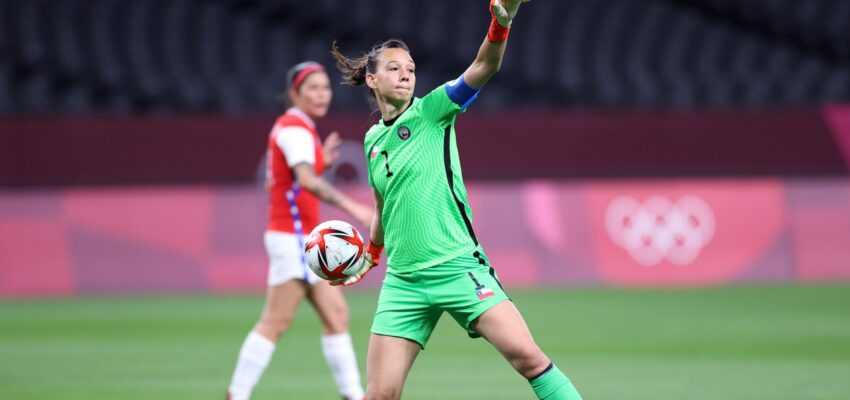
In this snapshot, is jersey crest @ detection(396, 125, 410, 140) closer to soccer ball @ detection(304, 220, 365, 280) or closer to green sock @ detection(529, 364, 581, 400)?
soccer ball @ detection(304, 220, 365, 280)

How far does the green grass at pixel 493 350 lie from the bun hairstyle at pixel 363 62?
2.98 meters

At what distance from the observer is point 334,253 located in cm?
593

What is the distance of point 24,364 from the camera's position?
1005 centimetres

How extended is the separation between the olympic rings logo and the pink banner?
0.01 metres

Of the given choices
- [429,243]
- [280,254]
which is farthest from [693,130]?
[429,243]

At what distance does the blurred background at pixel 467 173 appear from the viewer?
15648 millimetres

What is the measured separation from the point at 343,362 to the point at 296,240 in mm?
823

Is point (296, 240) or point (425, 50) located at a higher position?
point (425, 50)

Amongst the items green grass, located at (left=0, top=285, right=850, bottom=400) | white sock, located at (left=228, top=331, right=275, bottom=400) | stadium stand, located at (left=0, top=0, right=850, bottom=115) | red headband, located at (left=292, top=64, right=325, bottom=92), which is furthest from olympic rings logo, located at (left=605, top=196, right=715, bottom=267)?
white sock, located at (left=228, top=331, right=275, bottom=400)

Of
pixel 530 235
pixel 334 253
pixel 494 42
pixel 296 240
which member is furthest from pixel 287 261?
pixel 530 235

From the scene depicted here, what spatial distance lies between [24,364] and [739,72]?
1292 centimetres

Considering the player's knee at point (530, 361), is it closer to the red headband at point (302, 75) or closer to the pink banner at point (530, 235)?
the red headband at point (302, 75)

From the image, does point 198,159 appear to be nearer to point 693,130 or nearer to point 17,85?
point 17,85

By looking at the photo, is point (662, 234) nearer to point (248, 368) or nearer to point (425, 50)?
point (425, 50)
